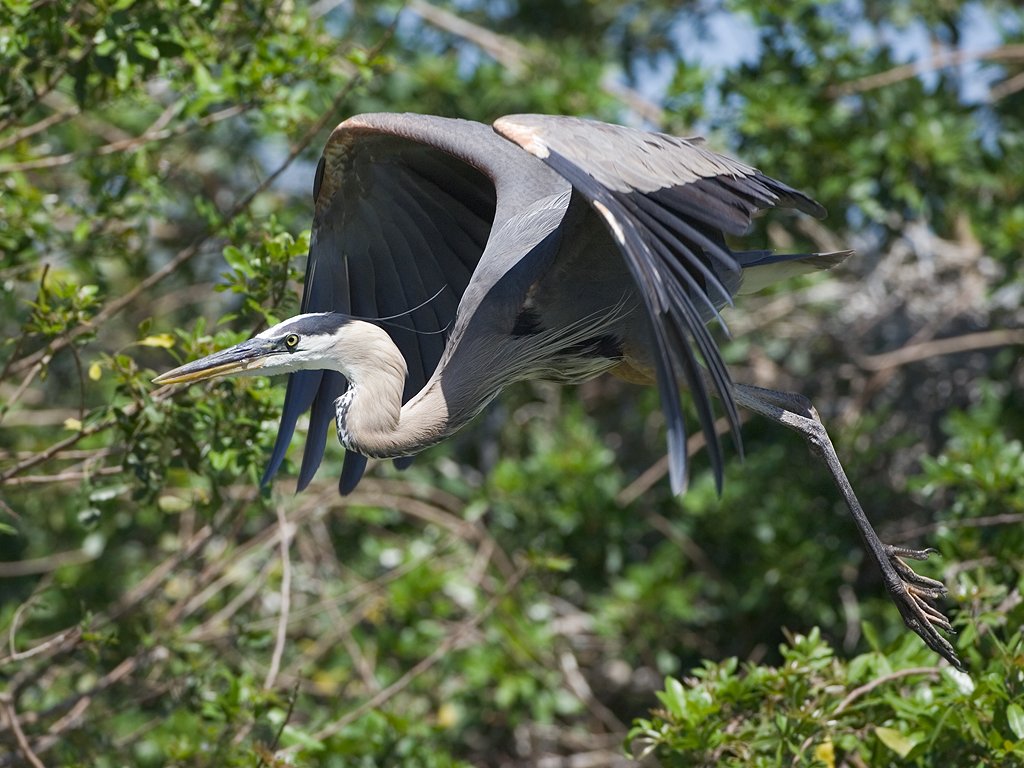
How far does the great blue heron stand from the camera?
3166 mm

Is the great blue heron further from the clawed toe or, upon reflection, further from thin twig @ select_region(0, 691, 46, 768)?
thin twig @ select_region(0, 691, 46, 768)

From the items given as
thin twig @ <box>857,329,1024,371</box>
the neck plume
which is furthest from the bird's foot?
thin twig @ <box>857,329,1024,371</box>

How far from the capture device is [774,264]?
4.22 metres

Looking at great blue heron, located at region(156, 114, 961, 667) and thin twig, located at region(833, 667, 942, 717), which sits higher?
great blue heron, located at region(156, 114, 961, 667)

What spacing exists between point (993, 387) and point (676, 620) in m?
1.60

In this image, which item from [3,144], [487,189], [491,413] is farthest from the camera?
[491,413]

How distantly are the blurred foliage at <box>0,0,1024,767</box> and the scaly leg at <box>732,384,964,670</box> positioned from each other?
3.9 inches

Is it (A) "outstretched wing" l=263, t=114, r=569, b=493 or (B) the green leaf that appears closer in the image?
(B) the green leaf

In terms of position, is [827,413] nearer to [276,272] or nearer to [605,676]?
[605,676]

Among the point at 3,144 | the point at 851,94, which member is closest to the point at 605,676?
the point at 851,94

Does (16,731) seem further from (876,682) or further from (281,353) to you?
(876,682)

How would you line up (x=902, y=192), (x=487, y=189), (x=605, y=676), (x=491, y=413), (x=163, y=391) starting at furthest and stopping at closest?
(x=491, y=413) → (x=605, y=676) → (x=902, y=192) → (x=487, y=189) → (x=163, y=391)

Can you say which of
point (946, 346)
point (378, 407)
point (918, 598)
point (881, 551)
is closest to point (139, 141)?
point (378, 407)

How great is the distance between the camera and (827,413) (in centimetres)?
564
